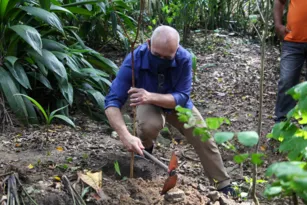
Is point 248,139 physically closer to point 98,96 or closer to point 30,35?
point 30,35

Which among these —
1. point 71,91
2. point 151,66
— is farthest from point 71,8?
point 151,66

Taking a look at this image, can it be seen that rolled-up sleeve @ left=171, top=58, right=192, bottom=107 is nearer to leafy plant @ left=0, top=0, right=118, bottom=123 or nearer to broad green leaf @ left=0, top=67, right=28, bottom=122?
leafy plant @ left=0, top=0, right=118, bottom=123

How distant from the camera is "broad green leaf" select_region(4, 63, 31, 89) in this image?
4.11 meters

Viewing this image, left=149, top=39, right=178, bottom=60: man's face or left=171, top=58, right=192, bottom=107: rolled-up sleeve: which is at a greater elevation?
left=149, top=39, right=178, bottom=60: man's face

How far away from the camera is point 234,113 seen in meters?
5.05

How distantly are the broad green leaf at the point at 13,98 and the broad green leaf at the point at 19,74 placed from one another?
7cm

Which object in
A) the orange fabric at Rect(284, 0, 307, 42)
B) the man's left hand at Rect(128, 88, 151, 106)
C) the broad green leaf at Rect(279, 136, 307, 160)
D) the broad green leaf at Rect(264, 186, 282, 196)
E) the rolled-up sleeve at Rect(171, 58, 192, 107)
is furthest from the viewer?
the orange fabric at Rect(284, 0, 307, 42)

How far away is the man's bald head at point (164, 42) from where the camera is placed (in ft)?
10.1

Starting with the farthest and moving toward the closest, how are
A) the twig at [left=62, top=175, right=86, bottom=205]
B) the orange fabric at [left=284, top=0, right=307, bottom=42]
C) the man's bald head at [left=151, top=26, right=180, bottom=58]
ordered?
1. the orange fabric at [left=284, top=0, right=307, bottom=42]
2. the man's bald head at [left=151, top=26, right=180, bottom=58]
3. the twig at [left=62, top=175, right=86, bottom=205]

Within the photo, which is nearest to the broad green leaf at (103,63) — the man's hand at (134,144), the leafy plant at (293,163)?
the man's hand at (134,144)

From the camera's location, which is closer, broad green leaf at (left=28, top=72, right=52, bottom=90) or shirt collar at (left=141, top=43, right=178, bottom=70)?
shirt collar at (left=141, top=43, right=178, bottom=70)

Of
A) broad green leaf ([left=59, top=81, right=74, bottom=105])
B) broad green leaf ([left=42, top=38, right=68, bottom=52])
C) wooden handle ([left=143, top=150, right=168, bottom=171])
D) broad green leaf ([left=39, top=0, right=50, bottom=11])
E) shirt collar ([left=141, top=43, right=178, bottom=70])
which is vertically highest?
broad green leaf ([left=39, top=0, right=50, bottom=11])

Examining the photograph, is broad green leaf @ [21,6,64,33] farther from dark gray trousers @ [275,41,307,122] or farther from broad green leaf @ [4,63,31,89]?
dark gray trousers @ [275,41,307,122]

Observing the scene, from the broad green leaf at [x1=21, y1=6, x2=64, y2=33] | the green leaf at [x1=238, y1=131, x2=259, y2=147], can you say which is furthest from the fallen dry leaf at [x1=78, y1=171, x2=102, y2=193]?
the broad green leaf at [x1=21, y1=6, x2=64, y2=33]
